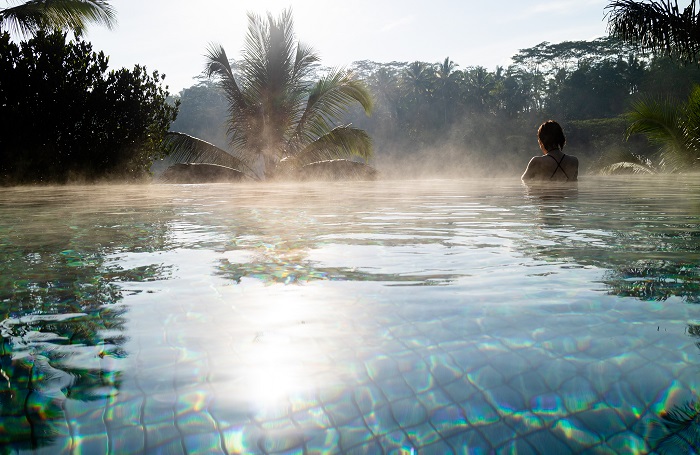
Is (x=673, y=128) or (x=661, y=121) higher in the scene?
(x=661, y=121)

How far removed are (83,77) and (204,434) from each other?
37.2 feet

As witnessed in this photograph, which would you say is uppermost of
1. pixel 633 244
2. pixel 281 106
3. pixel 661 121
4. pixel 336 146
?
pixel 281 106

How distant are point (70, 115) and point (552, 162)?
8.39m

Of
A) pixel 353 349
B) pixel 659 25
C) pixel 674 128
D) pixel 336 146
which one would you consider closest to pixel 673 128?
pixel 674 128

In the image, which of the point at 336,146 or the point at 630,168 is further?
the point at 630,168

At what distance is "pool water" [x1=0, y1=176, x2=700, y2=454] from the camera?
0.93 meters

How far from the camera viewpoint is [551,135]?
698 centimetres

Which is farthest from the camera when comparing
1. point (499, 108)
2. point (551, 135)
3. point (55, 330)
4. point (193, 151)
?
point (499, 108)

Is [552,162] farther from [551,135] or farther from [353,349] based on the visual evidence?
[353,349]

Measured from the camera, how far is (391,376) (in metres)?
1.12

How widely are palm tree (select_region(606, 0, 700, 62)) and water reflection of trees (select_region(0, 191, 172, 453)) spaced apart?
1093 centimetres

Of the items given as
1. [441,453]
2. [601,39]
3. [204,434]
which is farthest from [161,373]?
[601,39]

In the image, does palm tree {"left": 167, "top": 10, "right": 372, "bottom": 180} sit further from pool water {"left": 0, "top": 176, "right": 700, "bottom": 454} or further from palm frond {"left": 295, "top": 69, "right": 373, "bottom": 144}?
pool water {"left": 0, "top": 176, "right": 700, "bottom": 454}

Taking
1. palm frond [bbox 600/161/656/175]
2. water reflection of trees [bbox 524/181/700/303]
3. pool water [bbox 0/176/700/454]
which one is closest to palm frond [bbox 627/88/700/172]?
palm frond [bbox 600/161/656/175]
